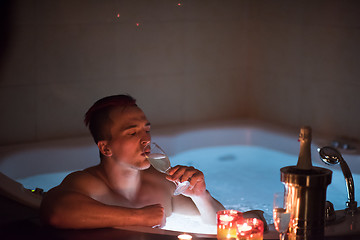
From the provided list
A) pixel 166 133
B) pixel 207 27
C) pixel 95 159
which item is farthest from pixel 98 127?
pixel 207 27

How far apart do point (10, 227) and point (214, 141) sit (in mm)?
1808

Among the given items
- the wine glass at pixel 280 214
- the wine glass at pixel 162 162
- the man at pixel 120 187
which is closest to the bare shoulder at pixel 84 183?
the man at pixel 120 187

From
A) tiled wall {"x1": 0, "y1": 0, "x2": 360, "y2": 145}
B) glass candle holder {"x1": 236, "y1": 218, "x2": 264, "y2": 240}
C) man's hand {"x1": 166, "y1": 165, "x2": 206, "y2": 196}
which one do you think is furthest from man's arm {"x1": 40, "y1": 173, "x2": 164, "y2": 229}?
tiled wall {"x1": 0, "y1": 0, "x2": 360, "y2": 145}

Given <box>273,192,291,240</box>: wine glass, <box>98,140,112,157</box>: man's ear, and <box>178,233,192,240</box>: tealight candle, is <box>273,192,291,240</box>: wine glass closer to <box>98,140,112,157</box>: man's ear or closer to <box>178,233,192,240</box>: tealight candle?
<box>178,233,192,240</box>: tealight candle

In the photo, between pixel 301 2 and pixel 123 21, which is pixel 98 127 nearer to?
pixel 123 21

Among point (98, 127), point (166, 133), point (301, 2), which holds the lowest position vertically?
point (98, 127)

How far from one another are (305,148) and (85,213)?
0.67 m

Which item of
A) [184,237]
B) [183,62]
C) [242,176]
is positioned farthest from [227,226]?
[183,62]

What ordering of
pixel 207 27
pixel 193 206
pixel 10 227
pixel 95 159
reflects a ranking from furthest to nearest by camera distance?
pixel 207 27 → pixel 95 159 → pixel 193 206 → pixel 10 227

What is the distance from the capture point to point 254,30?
3676 mm

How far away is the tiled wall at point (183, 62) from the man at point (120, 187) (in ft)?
3.83

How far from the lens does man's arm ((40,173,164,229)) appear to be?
5.55 feet

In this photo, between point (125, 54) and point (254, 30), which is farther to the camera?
point (254, 30)

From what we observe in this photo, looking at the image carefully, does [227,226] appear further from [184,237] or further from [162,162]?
[162,162]
